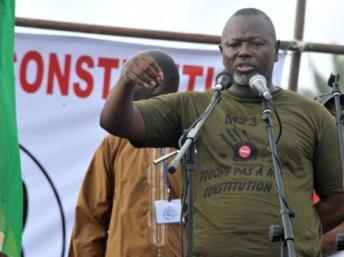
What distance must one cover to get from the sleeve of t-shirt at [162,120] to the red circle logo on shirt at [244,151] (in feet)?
1.07

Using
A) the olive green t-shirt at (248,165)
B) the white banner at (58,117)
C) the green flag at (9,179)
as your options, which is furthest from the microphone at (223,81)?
the white banner at (58,117)

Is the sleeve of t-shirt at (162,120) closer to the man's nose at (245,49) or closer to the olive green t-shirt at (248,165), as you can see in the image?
the olive green t-shirt at (248,165)

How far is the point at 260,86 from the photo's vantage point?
442 centimetres

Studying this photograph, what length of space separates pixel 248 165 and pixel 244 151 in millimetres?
63

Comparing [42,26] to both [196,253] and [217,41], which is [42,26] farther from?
[196,253]

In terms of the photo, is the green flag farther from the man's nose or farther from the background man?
the man's nose

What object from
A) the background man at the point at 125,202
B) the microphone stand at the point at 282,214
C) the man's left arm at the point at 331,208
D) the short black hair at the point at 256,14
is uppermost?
the short black hair at the point at 256,14

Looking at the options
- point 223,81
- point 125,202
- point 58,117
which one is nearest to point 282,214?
point 223,81

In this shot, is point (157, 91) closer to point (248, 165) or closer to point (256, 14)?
point (256, 14)

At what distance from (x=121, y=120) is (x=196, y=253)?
0.63 metres

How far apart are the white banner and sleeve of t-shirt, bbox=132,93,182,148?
2.26 metres

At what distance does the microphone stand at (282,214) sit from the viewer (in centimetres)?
425

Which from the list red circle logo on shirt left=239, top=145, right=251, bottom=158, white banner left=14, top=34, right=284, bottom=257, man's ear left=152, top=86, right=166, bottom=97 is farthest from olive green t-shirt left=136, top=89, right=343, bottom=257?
white banner left=14, top=34, right=284, bottom=257

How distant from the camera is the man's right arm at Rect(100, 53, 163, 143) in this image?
443 cm
